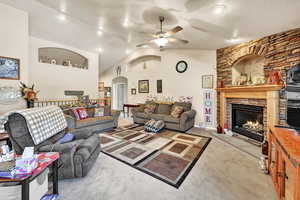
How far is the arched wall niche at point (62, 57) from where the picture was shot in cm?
526

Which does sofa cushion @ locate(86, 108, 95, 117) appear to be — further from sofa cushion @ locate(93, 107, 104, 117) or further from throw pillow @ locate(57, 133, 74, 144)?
throw pillow @ locate(57, 133, 74, 144)

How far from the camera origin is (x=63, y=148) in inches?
71.4

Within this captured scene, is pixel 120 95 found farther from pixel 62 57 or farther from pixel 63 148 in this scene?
pixel 63 148

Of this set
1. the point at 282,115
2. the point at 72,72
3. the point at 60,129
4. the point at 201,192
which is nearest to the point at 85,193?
the point at 60,129

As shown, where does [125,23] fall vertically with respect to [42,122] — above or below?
above

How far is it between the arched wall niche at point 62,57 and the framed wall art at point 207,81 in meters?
5.17

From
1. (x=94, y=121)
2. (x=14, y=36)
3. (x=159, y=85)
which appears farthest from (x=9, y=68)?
(x=159, y=85)

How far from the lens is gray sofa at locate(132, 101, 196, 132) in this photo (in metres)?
4.24

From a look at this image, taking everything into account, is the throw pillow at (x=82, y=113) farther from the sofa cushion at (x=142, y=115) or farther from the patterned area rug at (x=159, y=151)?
the sofa cushion at (x=142, y=115)

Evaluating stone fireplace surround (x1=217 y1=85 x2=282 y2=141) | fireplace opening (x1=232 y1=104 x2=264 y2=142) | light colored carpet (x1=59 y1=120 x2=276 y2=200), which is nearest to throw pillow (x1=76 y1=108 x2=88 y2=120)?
light colored carpet (x1=59 y1=120 x2=276 y2=200)

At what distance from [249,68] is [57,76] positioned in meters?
6.68

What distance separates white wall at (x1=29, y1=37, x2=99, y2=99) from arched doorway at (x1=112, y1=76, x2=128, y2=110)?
183 centimetres

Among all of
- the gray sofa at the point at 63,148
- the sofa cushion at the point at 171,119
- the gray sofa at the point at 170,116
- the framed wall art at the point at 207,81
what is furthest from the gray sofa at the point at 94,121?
the framed wall art at the point at 207,81

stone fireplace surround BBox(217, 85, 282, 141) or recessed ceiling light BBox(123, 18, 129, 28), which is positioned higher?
recessed ceiling light BBox(123, 18, 129, 28)
